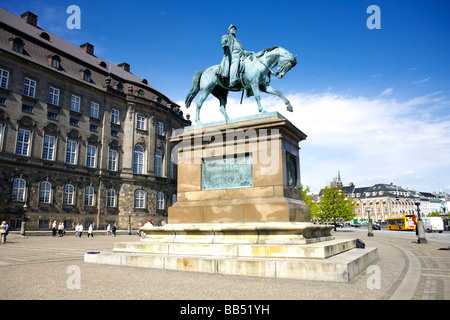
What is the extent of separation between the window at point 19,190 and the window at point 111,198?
10899 mm

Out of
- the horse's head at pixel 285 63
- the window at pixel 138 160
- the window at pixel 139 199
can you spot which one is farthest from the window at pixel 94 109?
the horse's head at pixel 285 63

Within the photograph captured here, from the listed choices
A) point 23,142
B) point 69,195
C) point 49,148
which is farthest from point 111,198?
point 23,142

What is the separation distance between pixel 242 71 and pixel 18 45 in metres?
35.7

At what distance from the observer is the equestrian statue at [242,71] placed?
Answer: 34.1ft

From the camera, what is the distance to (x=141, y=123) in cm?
4947

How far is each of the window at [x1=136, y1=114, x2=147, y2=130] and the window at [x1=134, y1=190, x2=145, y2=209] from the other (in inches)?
384

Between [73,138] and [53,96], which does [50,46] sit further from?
[73,138]

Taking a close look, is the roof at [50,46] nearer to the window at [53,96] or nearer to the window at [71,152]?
the window at [53,96]

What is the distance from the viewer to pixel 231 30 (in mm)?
10992

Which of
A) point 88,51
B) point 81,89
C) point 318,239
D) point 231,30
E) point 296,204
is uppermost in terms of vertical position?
point 88,51

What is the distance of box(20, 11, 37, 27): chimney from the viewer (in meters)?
45.1
